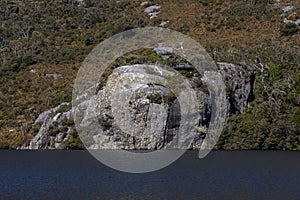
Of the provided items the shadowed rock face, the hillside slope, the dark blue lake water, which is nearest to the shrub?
the hillside slope

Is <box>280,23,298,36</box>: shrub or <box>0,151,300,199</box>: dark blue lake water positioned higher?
<box>280,23,298,36</box>: shrub

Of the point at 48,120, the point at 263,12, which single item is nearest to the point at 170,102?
the point at 48,120

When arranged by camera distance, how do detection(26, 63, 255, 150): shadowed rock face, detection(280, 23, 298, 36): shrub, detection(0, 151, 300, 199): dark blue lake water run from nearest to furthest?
detection(0, 151, 300, 199): dark blue lake water → detection(26, 63, 255, 150): shadowed rock face → detection(280, 23, 298, 36): shrub

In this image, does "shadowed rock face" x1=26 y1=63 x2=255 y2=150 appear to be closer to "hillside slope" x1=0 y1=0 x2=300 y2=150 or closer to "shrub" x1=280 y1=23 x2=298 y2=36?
"hillside slope" x1=0 y1=0 x2=300 y2=150

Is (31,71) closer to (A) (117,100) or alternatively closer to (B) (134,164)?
(A) (117,100)

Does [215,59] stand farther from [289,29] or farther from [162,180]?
[162,180]

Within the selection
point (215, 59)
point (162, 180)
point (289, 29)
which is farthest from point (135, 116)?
point (289, 29)
